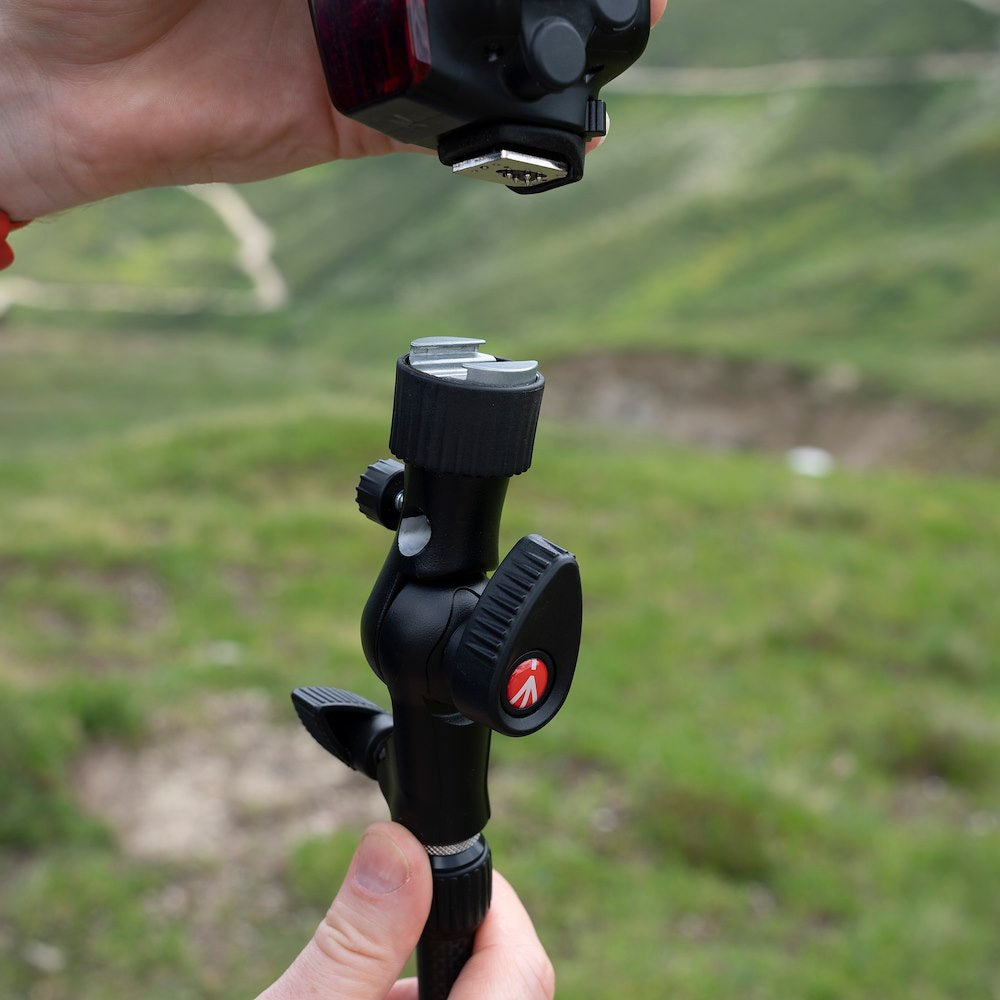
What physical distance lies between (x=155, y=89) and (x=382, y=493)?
1.16 meters

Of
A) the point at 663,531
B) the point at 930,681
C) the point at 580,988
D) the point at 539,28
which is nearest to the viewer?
the point at 539,28

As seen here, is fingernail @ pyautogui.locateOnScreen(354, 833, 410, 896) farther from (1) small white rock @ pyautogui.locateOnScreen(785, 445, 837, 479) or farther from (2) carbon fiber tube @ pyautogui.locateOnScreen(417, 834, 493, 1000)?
(1) small white rock @ pyautogui.locateOnScreen(785, 445, 837, 479)

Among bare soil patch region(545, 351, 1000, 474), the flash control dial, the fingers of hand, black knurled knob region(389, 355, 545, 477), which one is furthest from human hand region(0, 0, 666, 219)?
bare soil patch region(545, 351, 1000, 474)

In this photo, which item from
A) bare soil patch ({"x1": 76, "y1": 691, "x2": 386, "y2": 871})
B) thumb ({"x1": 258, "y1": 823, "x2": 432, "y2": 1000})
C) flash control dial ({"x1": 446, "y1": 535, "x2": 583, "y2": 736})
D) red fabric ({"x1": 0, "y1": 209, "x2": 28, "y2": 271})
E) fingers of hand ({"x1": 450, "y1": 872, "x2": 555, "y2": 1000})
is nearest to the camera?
flash control dial ({"x1": 446, "y1": 535, "x2": 583, "y2": 736})

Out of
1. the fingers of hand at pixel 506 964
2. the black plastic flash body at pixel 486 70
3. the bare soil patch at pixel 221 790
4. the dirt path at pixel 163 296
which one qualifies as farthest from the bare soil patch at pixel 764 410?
the dirt path at pixel 163 296

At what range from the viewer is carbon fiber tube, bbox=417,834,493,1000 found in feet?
5.72

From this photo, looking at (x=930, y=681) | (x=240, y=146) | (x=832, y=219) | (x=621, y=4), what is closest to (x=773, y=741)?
(x=930, y=681)

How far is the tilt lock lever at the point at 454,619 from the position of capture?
4.77 ft

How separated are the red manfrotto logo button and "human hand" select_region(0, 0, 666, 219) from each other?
1.23 metres

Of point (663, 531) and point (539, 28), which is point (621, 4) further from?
point (663, 531)

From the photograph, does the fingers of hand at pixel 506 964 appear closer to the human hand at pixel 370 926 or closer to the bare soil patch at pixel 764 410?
the human hand at pixel 370 926

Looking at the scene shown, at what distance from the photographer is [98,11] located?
219 centimetres

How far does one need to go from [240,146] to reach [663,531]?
310 inches

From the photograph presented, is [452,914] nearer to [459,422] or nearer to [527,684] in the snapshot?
[527,684]
